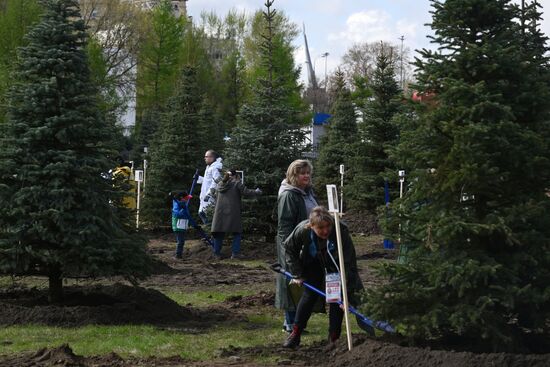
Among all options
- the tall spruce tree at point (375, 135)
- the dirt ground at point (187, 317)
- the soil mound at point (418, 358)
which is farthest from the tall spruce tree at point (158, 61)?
the soil mound at point (418, 358)

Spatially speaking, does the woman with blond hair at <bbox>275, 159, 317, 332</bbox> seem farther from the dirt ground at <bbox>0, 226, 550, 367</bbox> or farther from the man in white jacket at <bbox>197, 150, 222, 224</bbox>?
the man in white jacket at <bbox>197, 150, 222, 224</bbox>

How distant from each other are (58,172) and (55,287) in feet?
4.92

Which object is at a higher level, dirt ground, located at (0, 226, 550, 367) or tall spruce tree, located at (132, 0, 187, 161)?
tall spruce tree, located at (132, 0, 187, 161)

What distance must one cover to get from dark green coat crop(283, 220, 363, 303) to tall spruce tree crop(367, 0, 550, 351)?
3.56 ft

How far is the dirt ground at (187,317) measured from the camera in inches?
273

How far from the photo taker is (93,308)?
1004cm

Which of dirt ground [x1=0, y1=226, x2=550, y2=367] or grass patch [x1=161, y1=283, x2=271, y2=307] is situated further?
grass patch [x1=161, y1=283, x2=271, y2=307]

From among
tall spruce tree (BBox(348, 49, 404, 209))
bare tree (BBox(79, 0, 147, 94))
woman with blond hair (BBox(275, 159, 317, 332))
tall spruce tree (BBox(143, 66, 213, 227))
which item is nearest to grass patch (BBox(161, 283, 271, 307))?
woman with blond hair (BBox(275, 159, 317, 332))

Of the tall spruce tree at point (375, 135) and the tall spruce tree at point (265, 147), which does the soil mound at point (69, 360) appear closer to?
the tall spruce tree at point (265, 147)

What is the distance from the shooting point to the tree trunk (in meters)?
10.5

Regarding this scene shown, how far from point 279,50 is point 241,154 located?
3557cm

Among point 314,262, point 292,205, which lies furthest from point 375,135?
point 314,262

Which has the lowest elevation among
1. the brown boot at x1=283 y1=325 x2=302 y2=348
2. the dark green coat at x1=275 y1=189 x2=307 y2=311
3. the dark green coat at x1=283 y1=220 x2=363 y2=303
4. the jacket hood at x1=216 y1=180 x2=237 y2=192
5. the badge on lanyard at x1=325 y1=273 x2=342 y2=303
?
the brown boot at x1=283 y1=325 x2=302 y2=348

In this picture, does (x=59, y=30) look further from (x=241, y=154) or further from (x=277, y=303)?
(x=241, y=154)
